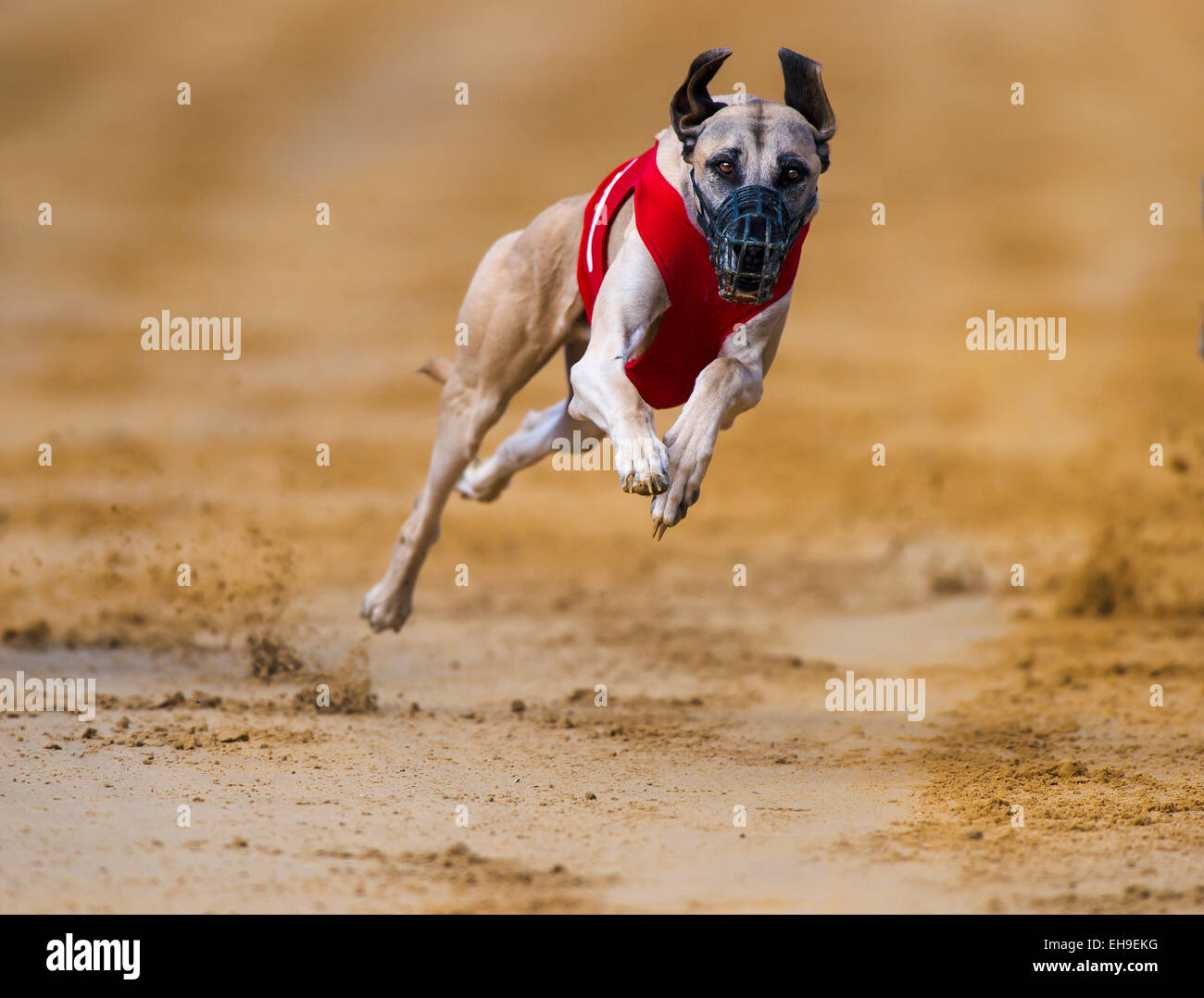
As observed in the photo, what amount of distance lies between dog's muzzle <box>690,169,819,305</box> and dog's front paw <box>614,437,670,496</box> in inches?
26.2

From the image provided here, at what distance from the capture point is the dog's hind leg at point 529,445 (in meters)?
7.59

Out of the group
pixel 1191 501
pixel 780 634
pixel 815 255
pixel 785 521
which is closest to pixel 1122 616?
pixel 780 634

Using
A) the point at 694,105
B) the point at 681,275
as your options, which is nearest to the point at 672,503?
the point at 681,275

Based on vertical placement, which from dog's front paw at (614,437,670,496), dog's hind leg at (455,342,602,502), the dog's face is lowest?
dog's front paw at (614,437,670,496)

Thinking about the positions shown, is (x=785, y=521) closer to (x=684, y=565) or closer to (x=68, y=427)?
(x=684, y=565)

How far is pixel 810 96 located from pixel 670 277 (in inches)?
36.7

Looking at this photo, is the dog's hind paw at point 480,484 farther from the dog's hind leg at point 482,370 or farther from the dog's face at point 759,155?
the dog's face at point 759,155

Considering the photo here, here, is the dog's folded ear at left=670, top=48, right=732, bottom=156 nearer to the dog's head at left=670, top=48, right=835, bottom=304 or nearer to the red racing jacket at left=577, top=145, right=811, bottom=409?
the dog's head at left=670, top=48, right=835, bottom=304

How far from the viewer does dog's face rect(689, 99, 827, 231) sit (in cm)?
538

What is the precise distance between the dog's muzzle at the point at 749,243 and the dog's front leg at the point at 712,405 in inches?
15.8

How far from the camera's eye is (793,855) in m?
4.98

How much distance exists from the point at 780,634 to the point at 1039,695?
9.58 feet

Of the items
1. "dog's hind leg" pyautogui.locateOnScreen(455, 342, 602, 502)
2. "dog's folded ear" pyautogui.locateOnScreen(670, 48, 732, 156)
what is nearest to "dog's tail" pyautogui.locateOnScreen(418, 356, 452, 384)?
"dog's hind leg" pyautogui.locateOnScreen(455, 342, 602, 502)

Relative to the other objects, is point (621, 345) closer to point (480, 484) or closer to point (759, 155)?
point (759, 155)
